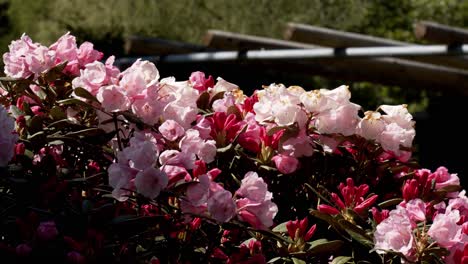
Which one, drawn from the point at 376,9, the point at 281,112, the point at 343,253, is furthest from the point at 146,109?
the point at 376,9

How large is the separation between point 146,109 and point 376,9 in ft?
25.4

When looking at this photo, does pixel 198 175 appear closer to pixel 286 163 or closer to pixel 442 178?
pixel 286 163

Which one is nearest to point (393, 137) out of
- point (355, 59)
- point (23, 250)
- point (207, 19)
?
point (23, 250)

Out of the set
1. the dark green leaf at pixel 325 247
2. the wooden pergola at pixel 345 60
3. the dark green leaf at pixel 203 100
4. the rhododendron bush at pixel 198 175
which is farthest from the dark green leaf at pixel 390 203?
the wooden pergola at pixel 345 60

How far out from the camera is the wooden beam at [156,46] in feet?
19.9

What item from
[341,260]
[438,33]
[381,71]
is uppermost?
[341,260]

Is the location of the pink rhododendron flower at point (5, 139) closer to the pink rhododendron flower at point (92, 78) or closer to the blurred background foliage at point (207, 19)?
the pink rhododendron flower at point (92, 78)

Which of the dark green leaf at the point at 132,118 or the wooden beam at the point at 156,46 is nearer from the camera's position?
the dark green leaf at the point at 132,118

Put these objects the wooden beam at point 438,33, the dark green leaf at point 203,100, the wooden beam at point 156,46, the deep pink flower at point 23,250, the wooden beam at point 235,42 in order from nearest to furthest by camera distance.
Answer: the deep pink flower at point 23,250 → the dark green leaf at point 203,100 → the wooden beam at point 438,33 → the wooden beam at point 235,42 → the wooden beam at point 156,46

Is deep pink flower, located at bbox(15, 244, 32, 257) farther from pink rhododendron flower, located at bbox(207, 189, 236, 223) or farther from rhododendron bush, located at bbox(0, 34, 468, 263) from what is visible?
pink rhododendron flower, located at bbox(207, 189, 236, 223)

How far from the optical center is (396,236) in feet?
6.16

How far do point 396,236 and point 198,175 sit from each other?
394mm

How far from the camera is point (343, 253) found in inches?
80.7

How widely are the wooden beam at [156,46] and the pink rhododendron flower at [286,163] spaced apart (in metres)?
3.99
